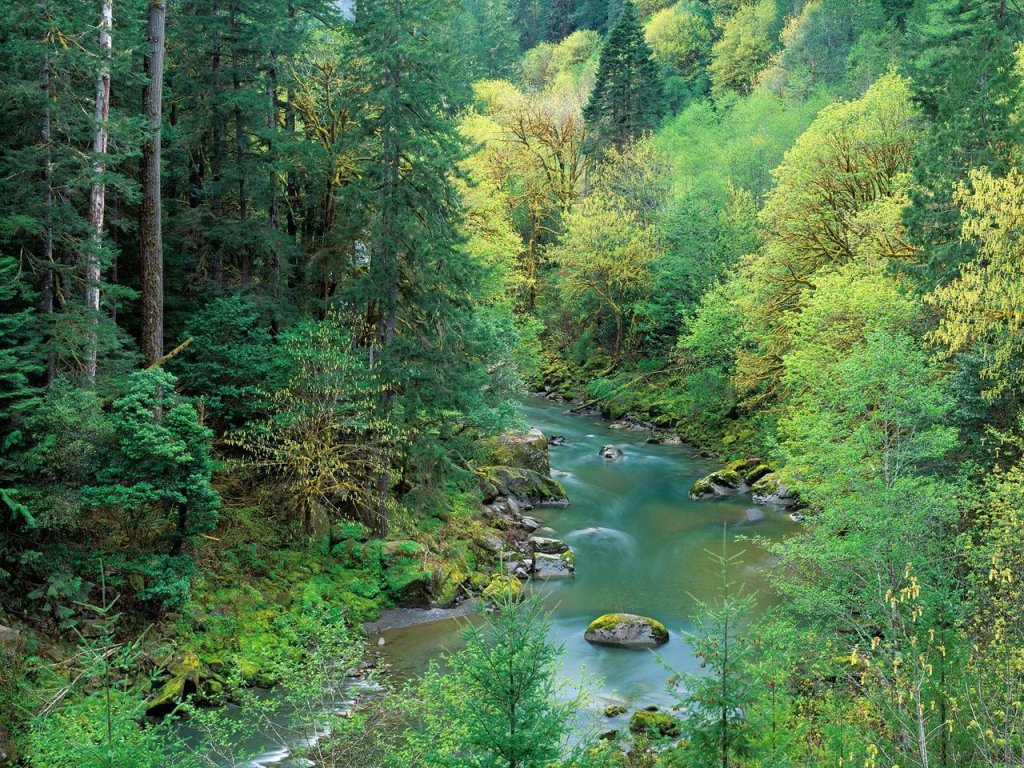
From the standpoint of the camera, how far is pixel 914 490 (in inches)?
508

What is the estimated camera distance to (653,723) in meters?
13.7

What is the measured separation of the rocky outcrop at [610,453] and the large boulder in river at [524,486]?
5.33 m

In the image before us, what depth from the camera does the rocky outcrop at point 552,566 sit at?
68.7ft

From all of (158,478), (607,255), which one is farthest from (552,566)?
(607,255)

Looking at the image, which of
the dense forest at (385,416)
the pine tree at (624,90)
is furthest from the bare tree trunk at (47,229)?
the pine tree at (624,90)

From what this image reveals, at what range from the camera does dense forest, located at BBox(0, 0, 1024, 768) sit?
9.03m

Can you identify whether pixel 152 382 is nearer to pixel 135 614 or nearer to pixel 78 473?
pixel 78 473

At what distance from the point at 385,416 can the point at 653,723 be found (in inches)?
351

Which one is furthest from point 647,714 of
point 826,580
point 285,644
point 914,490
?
point 285,644

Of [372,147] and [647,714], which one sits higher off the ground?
[372,147]

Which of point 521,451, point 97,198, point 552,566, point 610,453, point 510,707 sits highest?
point 97,198

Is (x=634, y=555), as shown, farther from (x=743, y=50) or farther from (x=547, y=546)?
(x=743, y=50)

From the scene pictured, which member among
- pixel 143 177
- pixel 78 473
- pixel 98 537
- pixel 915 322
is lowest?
pixel 98 537

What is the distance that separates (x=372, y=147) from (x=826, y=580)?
14.1 metres
